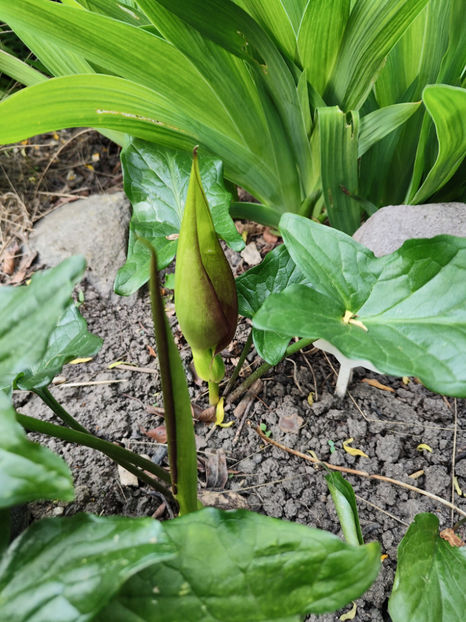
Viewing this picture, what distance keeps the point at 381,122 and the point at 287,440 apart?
2.14ft

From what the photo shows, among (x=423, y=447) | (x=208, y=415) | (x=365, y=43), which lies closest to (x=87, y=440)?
(x=208, y=415)

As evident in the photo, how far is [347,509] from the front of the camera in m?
0.60

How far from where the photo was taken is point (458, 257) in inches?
23.0

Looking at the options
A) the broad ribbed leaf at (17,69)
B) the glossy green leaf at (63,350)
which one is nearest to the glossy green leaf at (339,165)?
the glossy green leaf at (63,350)

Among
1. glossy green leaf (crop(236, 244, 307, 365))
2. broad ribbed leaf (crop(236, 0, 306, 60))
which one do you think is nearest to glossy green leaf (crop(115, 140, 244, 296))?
glossy green leaf (crop(236, 244, 307, 365))

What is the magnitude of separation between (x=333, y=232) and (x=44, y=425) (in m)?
0.44

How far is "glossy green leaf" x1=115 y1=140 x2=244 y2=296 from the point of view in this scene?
81 centimetres

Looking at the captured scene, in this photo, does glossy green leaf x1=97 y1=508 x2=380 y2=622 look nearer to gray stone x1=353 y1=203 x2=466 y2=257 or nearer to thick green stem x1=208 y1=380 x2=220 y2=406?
thick green stem x1=208 y1=380 x2=220 y2=406

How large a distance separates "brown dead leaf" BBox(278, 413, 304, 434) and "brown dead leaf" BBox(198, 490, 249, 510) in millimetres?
156

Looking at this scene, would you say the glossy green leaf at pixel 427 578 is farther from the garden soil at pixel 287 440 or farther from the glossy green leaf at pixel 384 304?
the glossy green leaf at pixel 384 304

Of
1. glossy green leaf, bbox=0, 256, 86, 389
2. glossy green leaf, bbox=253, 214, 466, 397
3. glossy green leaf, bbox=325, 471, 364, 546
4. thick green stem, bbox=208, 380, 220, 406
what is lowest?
glossy green leaf, bbox=325, 471, 364, 546

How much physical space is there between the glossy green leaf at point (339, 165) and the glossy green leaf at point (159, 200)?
0.73 feet

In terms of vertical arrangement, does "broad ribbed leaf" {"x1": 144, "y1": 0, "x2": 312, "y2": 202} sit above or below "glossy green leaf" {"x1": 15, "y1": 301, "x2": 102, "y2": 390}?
above

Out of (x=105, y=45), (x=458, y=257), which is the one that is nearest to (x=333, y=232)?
(x=458, y=257)
